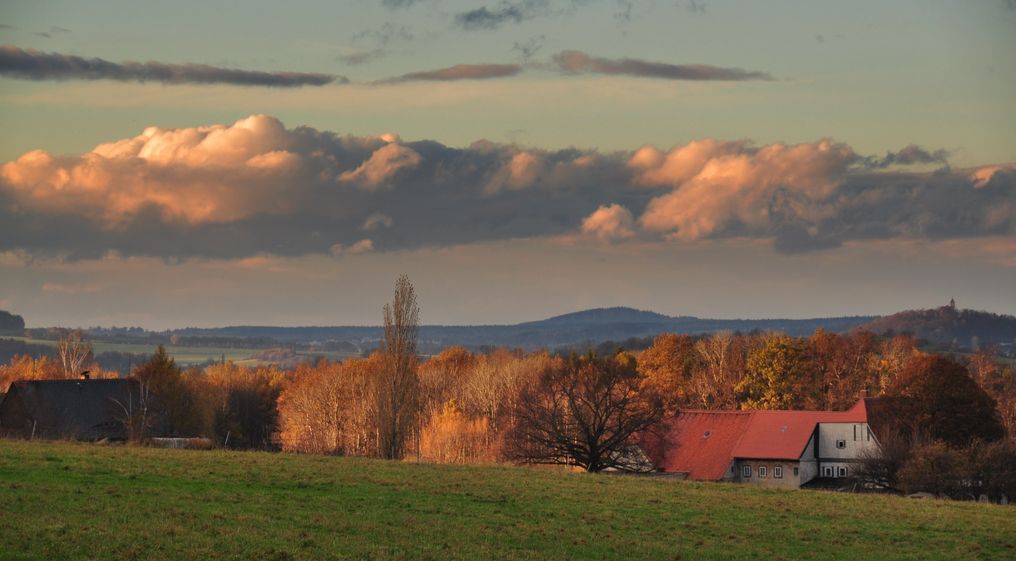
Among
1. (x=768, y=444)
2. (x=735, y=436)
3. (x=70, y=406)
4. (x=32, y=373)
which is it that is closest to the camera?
(x=70, y=406)

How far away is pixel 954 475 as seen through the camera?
218 ft

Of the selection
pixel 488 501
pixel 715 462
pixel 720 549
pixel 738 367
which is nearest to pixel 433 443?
pixel 715 462

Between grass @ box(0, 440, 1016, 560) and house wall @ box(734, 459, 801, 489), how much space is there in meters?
51.6

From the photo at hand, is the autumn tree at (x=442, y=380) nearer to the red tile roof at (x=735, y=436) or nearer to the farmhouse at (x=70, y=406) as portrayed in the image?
the red tile roof at (x=735, y=436)

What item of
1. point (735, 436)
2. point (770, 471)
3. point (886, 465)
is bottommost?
point (770, 471)

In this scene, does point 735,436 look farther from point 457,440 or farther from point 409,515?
point 409,515

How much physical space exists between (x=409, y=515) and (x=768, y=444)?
68859mm

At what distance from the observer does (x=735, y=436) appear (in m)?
96.9

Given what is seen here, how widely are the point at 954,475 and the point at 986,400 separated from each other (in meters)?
22.0

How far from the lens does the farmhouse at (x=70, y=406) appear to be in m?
85.6

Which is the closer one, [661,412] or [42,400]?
[661,412]

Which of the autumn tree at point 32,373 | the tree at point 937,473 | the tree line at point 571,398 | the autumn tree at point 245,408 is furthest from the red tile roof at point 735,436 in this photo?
the autumn tree at point 32,373

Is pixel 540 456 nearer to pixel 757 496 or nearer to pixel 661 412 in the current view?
pixel 661 412

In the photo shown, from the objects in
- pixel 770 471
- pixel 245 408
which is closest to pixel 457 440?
pixel 770 471
